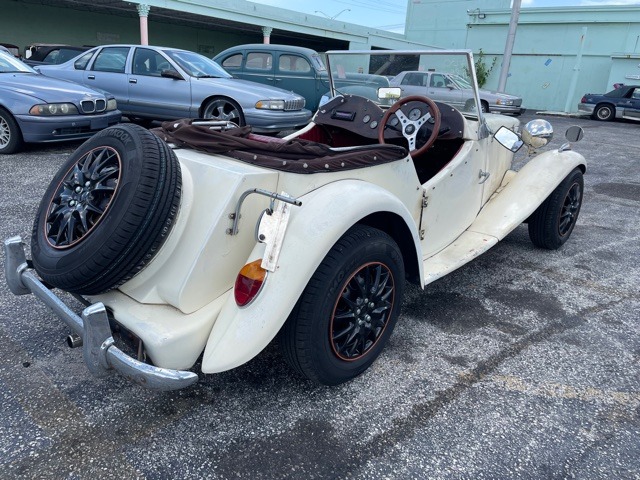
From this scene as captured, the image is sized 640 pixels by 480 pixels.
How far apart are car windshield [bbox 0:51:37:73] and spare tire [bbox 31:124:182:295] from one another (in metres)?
6.33

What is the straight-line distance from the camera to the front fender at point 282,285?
198 centimetres

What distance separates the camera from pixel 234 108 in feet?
26.9

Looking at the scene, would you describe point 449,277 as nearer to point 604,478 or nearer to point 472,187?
point 472,187

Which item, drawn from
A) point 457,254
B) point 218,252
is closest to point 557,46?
point 457,254

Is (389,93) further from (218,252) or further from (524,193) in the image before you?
(218,252)

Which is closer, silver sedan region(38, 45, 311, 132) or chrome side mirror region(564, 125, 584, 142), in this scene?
chrome side mirror region(564, 125, 584, 142)

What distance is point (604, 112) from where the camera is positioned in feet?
61.5

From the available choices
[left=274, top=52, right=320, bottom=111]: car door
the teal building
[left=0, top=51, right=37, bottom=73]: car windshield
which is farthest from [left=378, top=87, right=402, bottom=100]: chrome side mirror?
the teal building

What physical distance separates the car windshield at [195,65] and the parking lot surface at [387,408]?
612cm

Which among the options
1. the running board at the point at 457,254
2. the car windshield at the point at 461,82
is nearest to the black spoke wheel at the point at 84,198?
the running board at the point at 457,254

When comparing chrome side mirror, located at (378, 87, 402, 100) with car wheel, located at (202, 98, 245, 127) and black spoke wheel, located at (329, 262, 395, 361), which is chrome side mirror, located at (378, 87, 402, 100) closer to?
black spoke wheel, located at (329, 262, 395, 361)

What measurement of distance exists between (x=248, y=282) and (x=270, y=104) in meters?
6.68

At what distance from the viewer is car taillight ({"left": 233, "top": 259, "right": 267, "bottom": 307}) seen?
2.02 m

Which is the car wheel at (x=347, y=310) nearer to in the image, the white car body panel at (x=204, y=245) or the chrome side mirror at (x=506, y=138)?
the white car body panel at (x=204, y=245)
